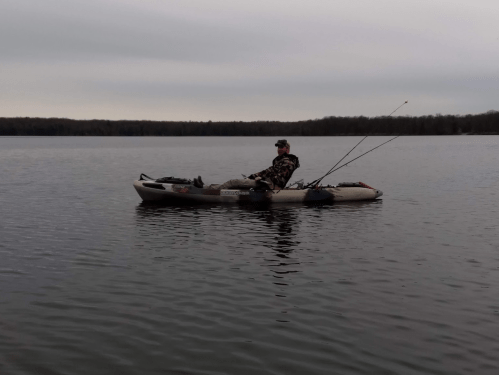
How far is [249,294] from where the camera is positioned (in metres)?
8.41

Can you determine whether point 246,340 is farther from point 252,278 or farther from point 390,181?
point 390,181

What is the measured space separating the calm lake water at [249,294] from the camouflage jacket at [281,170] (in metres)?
2.49

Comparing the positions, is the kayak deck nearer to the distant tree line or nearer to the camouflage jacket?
the camouflage jacket

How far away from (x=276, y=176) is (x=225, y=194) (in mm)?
1901

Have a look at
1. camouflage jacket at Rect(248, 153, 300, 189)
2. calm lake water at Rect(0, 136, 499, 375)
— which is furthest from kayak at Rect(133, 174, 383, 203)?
calm lake water at Rect(0, 136, 499, 375)

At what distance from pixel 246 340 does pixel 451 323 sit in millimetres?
2695

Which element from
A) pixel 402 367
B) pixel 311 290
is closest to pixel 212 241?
pixel 311 290

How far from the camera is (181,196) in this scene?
63.8 feet

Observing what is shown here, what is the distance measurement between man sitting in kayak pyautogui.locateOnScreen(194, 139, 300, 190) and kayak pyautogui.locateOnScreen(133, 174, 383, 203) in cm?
18

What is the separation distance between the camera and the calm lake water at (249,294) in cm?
609

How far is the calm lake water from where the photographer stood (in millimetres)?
6094

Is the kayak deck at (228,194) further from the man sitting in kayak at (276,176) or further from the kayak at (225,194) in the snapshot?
the man sitting in kayak at (276,176)

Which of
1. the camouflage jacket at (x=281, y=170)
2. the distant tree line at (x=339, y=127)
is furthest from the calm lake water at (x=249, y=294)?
the distant tree line at (x=339, y=127)

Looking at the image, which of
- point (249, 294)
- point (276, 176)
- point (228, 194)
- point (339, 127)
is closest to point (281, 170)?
point (276, 176)
